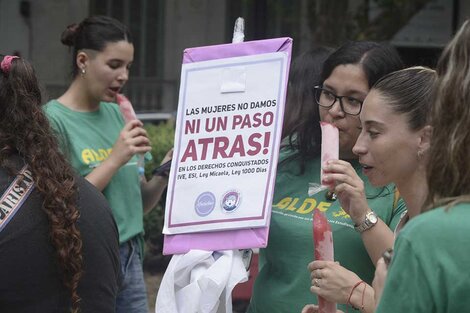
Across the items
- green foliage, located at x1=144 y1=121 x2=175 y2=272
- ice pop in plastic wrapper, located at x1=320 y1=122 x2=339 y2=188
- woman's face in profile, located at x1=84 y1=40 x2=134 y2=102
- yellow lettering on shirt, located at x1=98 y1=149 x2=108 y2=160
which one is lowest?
green foliage, located at x1=144 y1=121 x2=175 y2=272

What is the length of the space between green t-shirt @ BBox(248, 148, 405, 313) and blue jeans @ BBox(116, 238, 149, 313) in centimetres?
133

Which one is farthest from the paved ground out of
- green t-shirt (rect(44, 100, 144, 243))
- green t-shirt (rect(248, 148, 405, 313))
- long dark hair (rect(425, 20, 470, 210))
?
long dark hair (rect(425, 20, 470, 210))

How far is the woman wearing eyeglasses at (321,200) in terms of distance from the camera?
3.06 metres

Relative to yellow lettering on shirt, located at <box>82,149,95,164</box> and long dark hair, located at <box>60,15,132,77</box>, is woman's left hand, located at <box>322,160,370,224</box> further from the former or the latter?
long dark hair, located at <box>60,15,132,77</box>

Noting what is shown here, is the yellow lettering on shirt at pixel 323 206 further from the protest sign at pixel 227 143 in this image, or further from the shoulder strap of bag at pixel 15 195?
the shoulder strap of bag at pixel 15 195

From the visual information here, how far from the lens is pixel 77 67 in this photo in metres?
4.76

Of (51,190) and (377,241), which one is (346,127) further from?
(51,190)

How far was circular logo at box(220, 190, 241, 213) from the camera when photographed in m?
3.05

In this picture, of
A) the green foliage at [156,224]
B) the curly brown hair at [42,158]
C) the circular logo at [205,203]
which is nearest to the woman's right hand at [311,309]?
the circular logo at [205,203]

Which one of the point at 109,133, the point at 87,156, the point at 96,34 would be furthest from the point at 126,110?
the point at 96,34

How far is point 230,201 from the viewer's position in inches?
120

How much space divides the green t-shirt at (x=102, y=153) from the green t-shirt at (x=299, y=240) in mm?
1368

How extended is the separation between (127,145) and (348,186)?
1.79 metres

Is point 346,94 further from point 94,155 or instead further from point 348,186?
point 94,155
